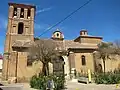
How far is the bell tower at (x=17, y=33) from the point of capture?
32219mm

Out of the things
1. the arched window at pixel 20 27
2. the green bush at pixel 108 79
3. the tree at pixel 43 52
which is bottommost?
the green bush at pixel 108 79

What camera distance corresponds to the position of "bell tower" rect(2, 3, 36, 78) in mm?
32219

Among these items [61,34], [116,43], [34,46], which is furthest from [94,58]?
[34,46]

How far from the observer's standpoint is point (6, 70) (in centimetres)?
3173

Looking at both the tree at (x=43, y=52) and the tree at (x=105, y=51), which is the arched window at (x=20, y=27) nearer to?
the tree at (x=43, y=52)

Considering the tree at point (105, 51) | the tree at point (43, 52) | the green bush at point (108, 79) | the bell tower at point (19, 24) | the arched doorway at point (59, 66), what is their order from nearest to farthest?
the green bush at point (108, 79) → the tree at point (43, 52) → the tree at point (105, 51) → the arched doorway at point (59, 66) → the bell tower at point (19, 24)

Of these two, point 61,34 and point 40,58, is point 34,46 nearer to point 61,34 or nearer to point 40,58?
point 40,58

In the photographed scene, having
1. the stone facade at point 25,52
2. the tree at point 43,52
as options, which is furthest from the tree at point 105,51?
the tree at point 43,52

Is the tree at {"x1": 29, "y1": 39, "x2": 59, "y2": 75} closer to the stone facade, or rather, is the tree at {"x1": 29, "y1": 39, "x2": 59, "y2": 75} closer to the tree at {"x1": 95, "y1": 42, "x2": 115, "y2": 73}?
the stone facade

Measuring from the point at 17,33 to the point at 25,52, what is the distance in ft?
18.3

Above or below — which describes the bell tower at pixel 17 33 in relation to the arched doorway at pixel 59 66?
above

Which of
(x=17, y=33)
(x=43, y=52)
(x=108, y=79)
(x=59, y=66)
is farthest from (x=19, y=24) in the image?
(x=108, y=79)

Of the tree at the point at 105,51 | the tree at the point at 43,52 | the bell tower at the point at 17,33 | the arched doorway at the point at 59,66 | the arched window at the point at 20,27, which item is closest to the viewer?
the tree at the point at 43,52

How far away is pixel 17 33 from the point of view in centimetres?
3597
